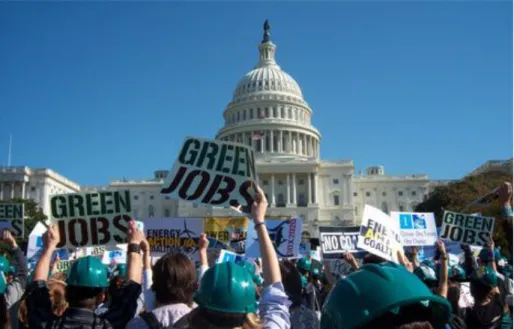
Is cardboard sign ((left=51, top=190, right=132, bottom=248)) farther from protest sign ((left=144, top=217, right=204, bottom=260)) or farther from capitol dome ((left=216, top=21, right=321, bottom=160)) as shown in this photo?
capitol dome ((left=216, top=21, right=321, bottom=160))

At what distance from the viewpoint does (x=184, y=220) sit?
12516mm

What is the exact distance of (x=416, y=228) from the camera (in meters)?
11.6

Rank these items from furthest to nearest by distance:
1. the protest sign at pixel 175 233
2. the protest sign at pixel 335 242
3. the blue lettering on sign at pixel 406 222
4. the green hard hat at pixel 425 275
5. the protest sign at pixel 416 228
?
the protest sign at pixel 175 233 → the blue lettering on sign at pixel 406 222 → the protest sign at pixel 416 228 → the protest sign at pixel 335 242 → the green hard hat at pixel 425 275

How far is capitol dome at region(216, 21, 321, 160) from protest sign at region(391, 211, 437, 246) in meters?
68.3

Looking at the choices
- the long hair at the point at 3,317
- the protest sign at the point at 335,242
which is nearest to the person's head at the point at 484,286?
the long hair at the point at 3,317

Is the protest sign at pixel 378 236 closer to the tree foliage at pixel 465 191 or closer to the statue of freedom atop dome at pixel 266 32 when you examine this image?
the tree foliage at pixel 465 191

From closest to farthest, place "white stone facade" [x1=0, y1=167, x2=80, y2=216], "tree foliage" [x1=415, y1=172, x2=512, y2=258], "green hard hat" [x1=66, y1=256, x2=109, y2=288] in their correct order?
"green hard hat" [x1=66, y1=256, x2=109, y2=288], "tree foliage" [x1=415, y1=172, x2=512, y2=258], "white stone facade" [x1=0, y1=167, x2=80, y2=216]

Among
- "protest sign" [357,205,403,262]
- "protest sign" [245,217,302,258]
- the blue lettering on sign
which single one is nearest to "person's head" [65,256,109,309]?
"protest sign" [357,205,403,262]

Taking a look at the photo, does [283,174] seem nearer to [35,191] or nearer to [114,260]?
[35,191]

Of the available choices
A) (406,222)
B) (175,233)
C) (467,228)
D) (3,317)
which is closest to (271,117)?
(175,233)

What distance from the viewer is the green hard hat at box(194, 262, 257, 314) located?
2.51 metres

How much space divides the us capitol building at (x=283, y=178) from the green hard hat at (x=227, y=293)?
67258 millimetres

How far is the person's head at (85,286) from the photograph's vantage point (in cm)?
332

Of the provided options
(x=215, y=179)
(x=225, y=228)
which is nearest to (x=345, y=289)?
(x=215, y=179)
